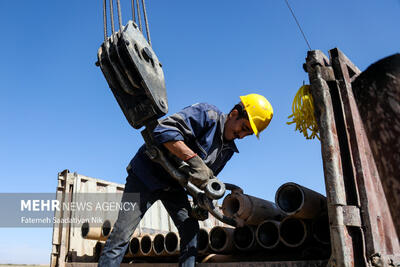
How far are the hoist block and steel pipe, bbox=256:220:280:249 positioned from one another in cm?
133

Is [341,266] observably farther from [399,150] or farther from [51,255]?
[51,255]

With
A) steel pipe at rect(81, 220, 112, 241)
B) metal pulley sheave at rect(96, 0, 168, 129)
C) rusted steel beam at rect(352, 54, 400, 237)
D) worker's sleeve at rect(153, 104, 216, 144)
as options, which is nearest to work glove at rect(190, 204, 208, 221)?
worker's sleeve at rect(153, 104, 216, 144)

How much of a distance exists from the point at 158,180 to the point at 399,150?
8.37 ft

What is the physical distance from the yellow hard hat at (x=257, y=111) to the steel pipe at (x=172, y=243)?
4.50 feet

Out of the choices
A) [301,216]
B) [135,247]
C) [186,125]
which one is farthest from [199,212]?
[135,247]

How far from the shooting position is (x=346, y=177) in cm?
225

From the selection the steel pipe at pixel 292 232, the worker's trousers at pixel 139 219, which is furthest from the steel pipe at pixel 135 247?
the steel pipe at pixel 292 232

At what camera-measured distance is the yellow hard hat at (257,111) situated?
3340 millimetres

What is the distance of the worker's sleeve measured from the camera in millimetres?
2932

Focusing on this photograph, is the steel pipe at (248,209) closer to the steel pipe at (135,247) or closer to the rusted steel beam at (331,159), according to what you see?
the rusted steel beam at (331,159)

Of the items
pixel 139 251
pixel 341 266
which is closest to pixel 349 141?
pixel 341 266

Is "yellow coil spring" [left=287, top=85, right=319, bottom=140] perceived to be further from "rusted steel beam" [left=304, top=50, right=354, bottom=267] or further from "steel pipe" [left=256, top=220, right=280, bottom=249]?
"steel pipe" [left=256, top=220, right=280, bottom=249]

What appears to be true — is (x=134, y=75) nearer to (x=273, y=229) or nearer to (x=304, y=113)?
(x=304, y=113)

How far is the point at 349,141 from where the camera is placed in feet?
7.54
